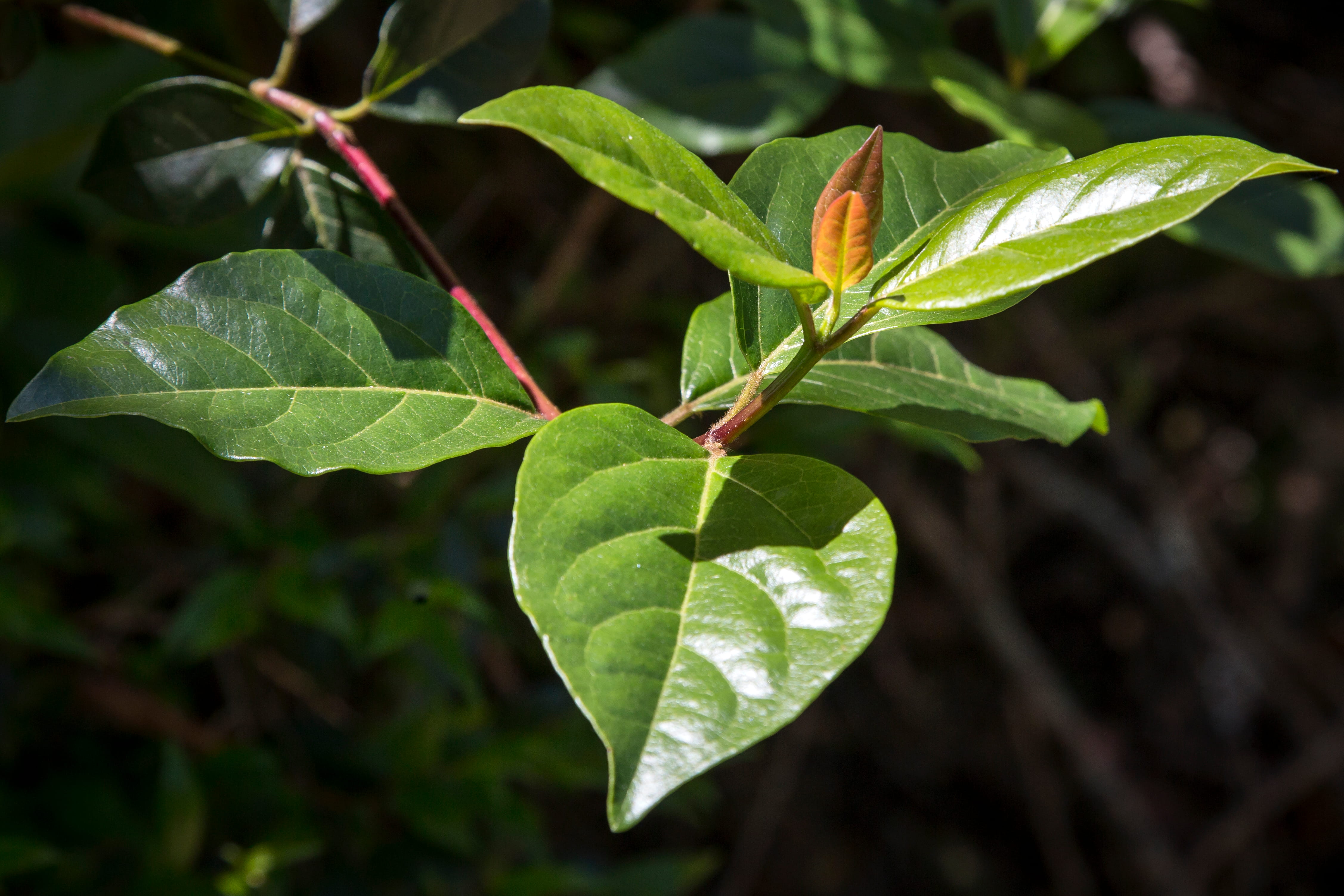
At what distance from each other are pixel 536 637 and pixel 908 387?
1.21m

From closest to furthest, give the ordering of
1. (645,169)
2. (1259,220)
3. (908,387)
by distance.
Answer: (645,169), (908,387), (1259,220)

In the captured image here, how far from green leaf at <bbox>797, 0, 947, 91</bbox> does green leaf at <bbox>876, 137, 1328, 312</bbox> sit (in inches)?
27.9

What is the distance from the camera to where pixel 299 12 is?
0.87 metres

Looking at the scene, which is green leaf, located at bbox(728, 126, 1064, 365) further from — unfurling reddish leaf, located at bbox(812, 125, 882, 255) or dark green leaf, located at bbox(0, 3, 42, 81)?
dark green leaf, located at bbox(0, 3, 42, 81)

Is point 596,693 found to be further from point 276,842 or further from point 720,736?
point 276,842

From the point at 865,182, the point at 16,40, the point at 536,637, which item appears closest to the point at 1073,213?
the point at 865,182

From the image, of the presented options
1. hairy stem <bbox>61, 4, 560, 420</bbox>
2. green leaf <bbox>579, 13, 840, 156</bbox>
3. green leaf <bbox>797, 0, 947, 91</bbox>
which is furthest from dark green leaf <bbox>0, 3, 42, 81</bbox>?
green leaf <bbox>797, 0, 947, 91</bbox>

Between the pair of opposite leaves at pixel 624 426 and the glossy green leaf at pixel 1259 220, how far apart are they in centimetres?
73

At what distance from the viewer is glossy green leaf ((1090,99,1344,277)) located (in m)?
1.16

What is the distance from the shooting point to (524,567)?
452 millimetres

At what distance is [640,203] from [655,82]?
Result: 3.05 ft

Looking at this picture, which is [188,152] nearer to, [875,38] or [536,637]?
[875,38]

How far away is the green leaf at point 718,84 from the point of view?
4.05ft

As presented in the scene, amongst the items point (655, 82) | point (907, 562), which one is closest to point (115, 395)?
point (655, 82)
